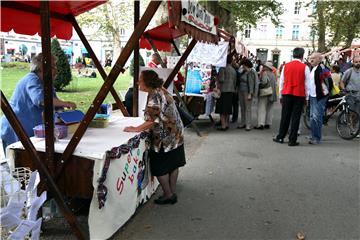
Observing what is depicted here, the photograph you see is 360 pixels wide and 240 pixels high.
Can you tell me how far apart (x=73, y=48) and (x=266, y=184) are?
39.0 m

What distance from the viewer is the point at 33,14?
4.55m

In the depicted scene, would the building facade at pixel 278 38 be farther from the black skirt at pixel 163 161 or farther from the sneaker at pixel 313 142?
the black skirt at pixel 163 161

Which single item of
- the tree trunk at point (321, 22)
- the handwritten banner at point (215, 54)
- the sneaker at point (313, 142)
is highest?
the tree trunk at point (321, 22)

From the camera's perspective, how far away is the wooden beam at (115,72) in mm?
3354

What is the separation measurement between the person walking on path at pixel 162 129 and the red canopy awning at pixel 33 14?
1.16 meters

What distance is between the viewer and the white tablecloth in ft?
11.6

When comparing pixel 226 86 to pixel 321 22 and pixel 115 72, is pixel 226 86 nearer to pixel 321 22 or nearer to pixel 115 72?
pixel 115 72

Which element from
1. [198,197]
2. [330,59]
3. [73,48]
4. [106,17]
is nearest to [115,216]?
[198,197]

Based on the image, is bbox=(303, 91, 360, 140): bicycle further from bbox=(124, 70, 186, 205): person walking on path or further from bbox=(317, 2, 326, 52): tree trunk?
bbox=(317, 2, 326, 52): tree trunk

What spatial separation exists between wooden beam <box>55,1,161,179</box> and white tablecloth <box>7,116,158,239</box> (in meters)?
0.11

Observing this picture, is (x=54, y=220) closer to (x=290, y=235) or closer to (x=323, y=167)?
(x=290, y=235)

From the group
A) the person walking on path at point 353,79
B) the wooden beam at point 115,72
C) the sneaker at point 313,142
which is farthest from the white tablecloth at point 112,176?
the person walking on path at point 353,79

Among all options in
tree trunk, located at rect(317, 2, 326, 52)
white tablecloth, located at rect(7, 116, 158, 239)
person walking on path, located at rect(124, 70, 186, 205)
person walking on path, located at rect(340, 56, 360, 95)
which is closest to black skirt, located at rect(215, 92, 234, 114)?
person walking on path, located at rect(340, 56, 360, 95)

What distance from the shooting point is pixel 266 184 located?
5738 millimetres
